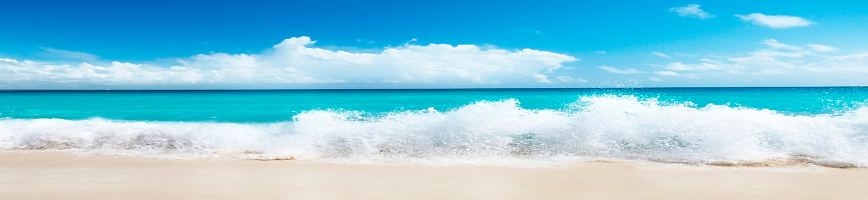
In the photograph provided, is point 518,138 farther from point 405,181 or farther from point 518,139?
point 405,181

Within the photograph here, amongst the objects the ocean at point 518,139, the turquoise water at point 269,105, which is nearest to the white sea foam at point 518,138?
the ocean at point 518,139

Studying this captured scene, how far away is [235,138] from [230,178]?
346 cm

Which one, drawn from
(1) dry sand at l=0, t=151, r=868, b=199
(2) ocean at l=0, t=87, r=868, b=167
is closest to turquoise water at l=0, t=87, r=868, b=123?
(2) ocean at l=0, t=87, r=868, b=167

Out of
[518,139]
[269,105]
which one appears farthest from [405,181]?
[269,105]

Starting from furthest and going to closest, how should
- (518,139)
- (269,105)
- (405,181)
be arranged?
(269,105) → (518,139) → (405,181)

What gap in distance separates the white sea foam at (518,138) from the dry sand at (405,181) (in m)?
0.69

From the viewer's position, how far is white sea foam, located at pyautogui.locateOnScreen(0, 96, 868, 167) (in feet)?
23.5

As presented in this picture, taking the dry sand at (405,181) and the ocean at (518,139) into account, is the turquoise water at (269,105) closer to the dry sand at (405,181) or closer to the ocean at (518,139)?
the ocean at (518,139)

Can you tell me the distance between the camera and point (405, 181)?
545cm

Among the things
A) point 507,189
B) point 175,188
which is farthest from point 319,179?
point 507,189

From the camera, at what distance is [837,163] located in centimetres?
642

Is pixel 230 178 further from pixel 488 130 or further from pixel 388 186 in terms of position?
pixel 488 130

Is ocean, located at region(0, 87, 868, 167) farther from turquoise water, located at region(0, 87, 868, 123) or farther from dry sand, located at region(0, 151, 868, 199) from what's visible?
turquoise water, located at region(0, 87, 868, 123)

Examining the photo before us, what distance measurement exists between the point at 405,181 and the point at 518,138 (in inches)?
151
